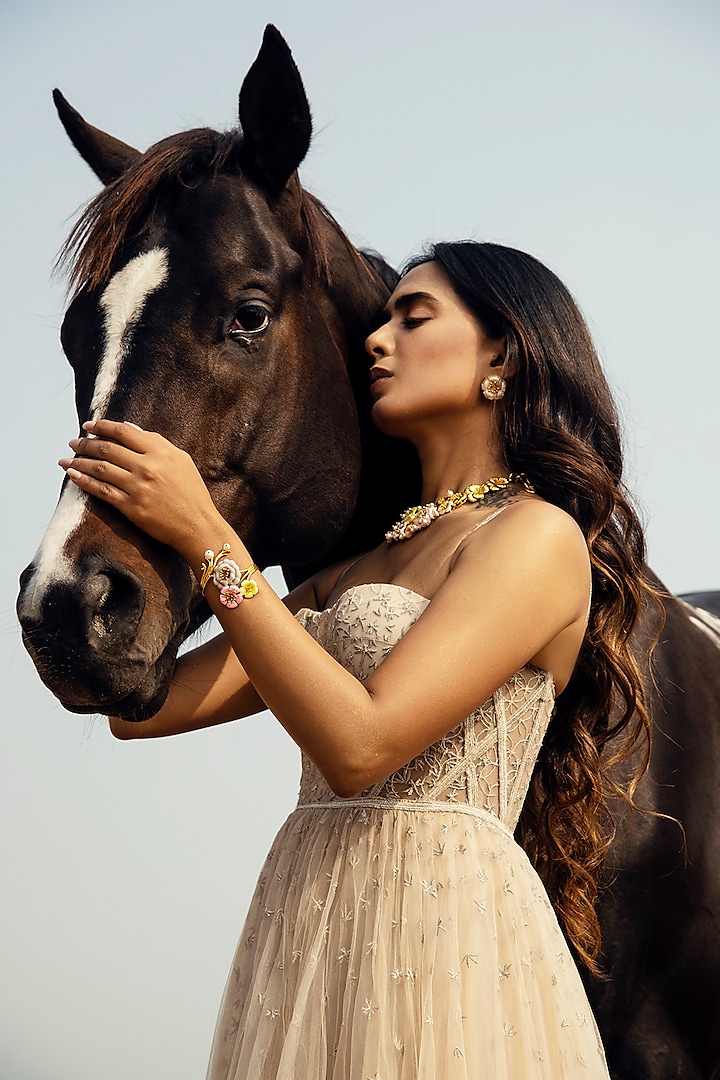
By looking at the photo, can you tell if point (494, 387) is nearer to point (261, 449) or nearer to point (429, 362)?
point (429, 362)

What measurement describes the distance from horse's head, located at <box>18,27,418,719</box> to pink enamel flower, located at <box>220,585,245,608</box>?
80mm

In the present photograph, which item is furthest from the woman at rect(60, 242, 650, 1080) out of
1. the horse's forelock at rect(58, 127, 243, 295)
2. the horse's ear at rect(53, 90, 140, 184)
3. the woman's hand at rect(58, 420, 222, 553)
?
the horse's ear at rect(53, 90, 140, 184)

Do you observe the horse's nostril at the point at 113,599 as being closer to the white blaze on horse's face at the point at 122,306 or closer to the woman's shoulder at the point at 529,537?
the white blaze on horse's face at the point at 122,306

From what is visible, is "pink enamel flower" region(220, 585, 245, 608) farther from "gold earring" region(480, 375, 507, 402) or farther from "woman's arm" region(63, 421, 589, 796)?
"gold earring" region(480, 375, 507, 402)

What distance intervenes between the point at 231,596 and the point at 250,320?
22.2 inches

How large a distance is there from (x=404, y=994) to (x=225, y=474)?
77 centimetres

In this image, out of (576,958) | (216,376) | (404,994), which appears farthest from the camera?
(576,958)

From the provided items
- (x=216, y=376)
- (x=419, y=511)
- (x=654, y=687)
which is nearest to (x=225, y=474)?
(x=216, y=376)

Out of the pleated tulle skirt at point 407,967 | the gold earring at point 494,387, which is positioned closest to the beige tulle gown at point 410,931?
the pleated tulle skirt at point 407,967

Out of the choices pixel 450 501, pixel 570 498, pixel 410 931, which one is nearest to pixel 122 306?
pixel 450 501

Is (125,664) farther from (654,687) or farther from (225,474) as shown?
(654,687)

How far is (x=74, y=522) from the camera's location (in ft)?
4.34

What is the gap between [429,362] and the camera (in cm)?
171

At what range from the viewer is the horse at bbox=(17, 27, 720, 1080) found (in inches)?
52.6
